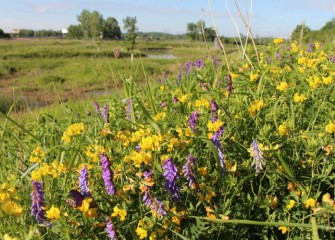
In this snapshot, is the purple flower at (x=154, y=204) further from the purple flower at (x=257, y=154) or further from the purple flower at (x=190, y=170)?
the purple flower at (x=257, y=154)

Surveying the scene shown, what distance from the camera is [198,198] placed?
1.32 metres

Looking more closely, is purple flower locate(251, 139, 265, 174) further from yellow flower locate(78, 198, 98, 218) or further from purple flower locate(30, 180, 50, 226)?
purple flower locate(30, 180, 50, 226)

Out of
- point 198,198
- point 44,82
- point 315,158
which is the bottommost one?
point 44,82

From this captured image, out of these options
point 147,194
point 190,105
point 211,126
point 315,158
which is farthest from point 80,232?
point 190,105

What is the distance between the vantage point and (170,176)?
1164 millimetres

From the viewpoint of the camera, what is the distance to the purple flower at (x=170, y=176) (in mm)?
1155

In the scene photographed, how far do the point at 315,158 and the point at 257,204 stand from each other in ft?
0.92

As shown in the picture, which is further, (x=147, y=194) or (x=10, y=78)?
(x=10, y=78)

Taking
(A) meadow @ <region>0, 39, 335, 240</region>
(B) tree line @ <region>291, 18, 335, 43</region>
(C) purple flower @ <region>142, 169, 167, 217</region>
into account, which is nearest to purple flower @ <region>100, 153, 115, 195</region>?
(A) meadow @ <region>0, 39, 335, 240</region>

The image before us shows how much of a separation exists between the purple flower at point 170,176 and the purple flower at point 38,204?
1.25 ft

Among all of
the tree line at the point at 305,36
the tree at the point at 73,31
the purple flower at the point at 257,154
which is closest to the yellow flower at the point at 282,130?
the purple flower at the point at 257,154

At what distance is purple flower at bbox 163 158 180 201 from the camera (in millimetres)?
1155

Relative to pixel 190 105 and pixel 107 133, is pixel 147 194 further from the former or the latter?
pixel 190 105

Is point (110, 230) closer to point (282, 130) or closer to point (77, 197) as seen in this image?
point (77, 197)
